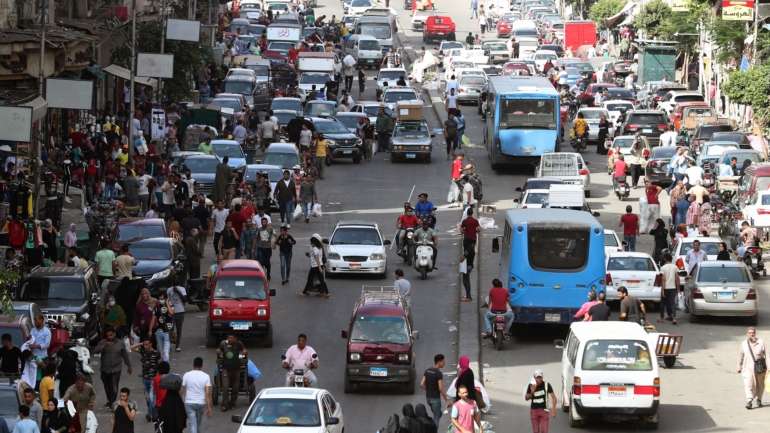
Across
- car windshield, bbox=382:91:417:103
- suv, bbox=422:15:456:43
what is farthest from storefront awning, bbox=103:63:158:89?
suv, bbox=422:15:456:43

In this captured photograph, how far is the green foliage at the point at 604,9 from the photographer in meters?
117

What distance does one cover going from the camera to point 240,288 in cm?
3738

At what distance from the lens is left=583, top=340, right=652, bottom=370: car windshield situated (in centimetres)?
3041

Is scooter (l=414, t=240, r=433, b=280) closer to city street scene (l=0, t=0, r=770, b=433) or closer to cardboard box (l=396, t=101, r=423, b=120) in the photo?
city street scene (l=0, t=0, r=770, b=433)

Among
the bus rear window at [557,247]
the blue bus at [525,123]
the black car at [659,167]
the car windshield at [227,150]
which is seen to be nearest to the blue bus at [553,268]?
the bus rear window at [557,247]

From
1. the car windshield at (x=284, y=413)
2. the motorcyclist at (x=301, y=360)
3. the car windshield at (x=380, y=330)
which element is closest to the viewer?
the car windshield at (x=284, y=413)

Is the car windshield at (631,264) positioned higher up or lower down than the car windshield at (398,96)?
lower down

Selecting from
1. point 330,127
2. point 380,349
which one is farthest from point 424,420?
point 330,127

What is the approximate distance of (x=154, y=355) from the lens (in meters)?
30.9

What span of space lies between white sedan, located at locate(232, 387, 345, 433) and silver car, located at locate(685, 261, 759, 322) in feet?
50.6

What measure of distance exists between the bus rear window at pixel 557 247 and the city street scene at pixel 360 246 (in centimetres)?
5

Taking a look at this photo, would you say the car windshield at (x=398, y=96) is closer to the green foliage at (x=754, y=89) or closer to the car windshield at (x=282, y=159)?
the green foliage at (x=754, y=89)

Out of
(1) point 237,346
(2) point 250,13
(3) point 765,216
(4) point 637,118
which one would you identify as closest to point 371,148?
(4) point 637,118

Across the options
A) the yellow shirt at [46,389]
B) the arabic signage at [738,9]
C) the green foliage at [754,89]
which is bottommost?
the yellow shirt at [46,389]
